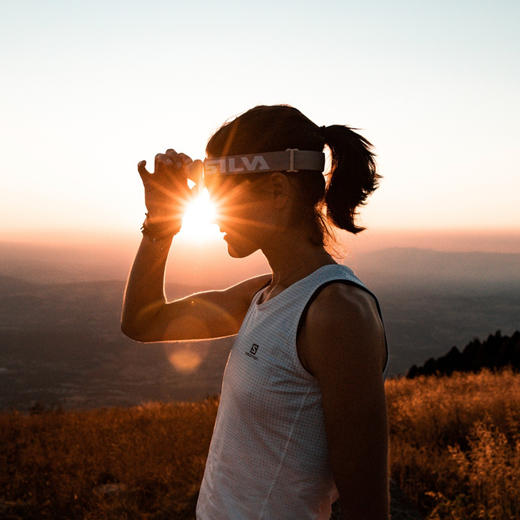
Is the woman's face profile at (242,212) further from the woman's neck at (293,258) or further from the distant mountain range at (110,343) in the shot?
the distant mountain range at (110,343)

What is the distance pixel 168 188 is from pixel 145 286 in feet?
1.14

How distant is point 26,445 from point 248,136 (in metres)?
7.37

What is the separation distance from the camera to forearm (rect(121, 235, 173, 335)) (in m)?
1.62

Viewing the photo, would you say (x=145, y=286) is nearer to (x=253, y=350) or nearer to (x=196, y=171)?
(x=196, y=171)

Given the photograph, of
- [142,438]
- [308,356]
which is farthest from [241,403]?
[142,438]

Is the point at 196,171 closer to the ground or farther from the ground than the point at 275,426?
farther from the ground

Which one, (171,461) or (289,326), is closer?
(289,326)

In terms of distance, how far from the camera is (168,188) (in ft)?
5.30

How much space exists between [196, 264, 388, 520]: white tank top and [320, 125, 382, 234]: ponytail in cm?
28

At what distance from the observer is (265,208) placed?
1371 mm

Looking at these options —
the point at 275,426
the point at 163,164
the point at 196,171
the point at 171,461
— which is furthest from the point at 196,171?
the point at 171,461

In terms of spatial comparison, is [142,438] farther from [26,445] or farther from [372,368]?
[372,368]

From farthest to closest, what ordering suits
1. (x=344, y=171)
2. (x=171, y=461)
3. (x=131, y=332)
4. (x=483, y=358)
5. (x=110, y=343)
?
1. (x=110, y=343)
2. (x=483, y=358)
3. (x=171, y=461)
4. (x=131, y=332)
5. (x=344, y=171)

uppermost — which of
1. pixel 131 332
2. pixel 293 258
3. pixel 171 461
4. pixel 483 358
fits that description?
pixel 293 258
